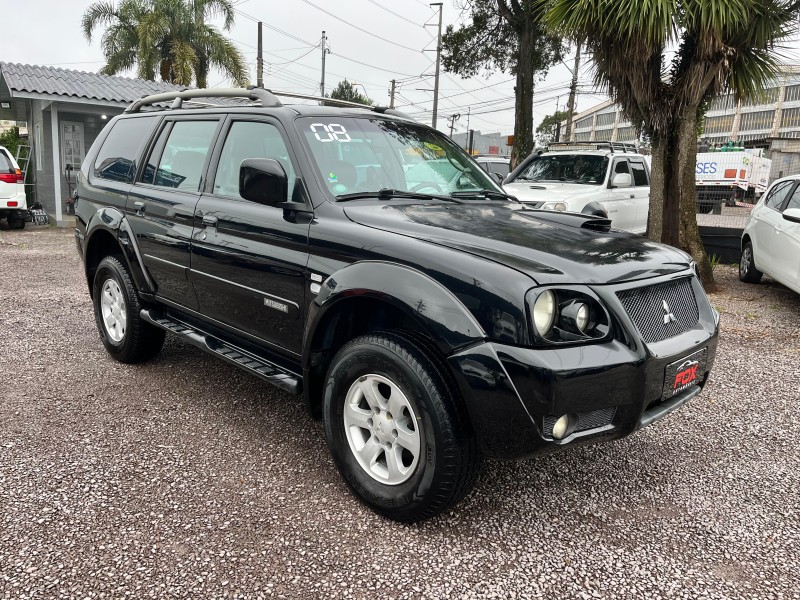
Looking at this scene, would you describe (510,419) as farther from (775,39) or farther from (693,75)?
(775,39)

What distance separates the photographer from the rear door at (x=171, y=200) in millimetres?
3977

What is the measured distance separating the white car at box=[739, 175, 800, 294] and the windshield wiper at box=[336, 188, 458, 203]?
5.07m

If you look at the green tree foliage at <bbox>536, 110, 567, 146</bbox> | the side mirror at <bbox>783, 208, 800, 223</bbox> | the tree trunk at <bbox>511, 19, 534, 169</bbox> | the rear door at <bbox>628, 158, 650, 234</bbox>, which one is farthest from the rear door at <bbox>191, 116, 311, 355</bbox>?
the green tree foliage at <bbox>536, 110, 567, 146</bbox>

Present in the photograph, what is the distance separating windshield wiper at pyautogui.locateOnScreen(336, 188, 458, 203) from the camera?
3.31 m

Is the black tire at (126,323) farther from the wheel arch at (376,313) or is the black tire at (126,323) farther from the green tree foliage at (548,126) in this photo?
the green tree foliage at (548,126)

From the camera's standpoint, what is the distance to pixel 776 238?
25.4ft

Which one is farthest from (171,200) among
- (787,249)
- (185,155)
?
(787,249)

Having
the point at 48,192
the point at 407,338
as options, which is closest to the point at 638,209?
the point at 407,338

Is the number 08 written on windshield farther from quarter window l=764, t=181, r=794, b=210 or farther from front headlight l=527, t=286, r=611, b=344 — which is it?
quarter window l=764, t=181, r=794, b=210

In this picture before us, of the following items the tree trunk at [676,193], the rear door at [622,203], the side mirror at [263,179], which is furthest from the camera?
the rear door at [622,203]

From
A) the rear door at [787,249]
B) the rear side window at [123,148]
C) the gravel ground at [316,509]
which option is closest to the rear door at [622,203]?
the rear door at [787,249]

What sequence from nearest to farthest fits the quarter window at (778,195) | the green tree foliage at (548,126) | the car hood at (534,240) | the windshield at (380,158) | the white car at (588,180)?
the car hood at (534,240) → the windshield at (380,158) → the quarter window at (778,195) → the white car at (588,180) → the green tree foliage at (548,126)

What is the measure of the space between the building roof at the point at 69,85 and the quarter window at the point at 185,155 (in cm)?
1125

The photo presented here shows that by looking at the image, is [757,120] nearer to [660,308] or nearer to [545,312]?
[660,308]
